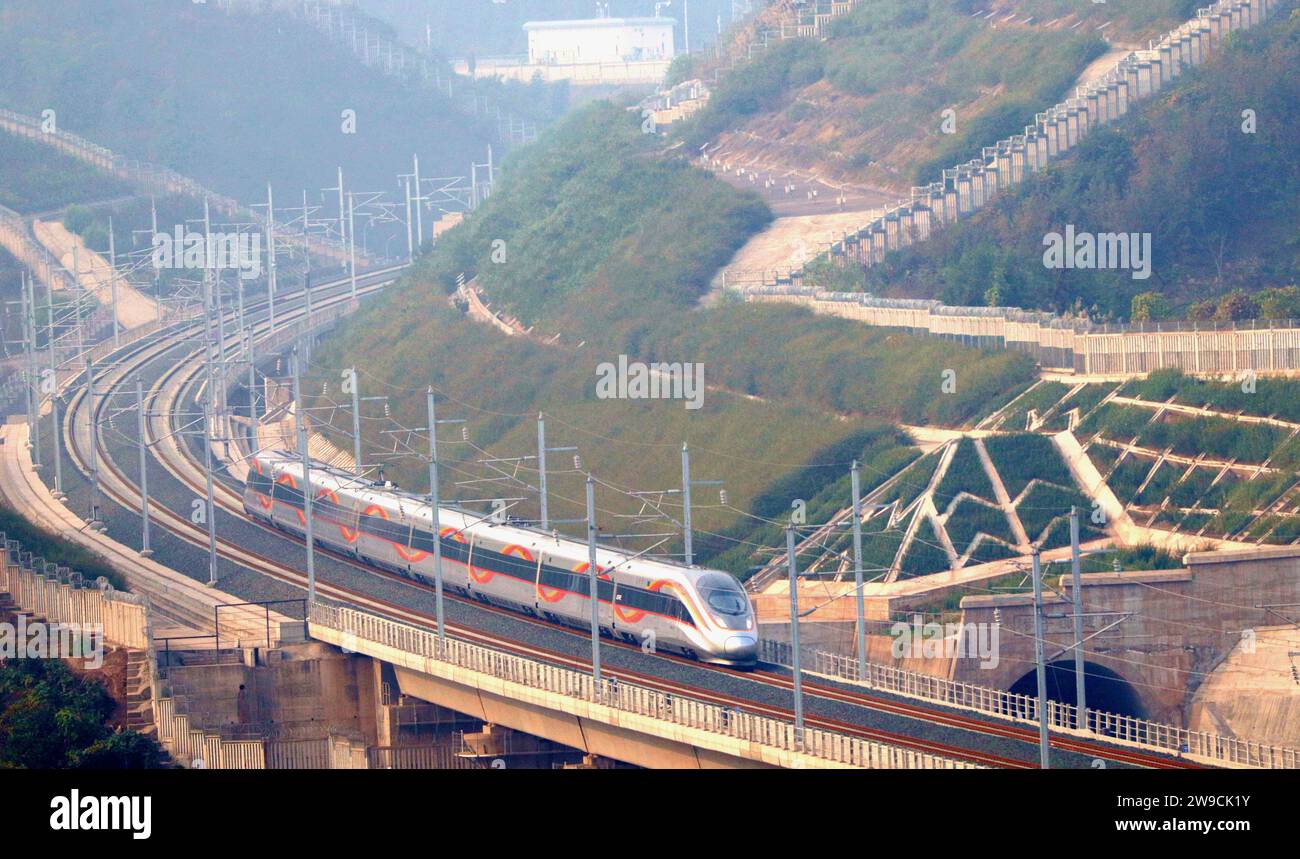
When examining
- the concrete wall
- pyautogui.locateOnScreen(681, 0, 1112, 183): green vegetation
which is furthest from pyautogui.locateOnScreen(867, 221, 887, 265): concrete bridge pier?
the concrete wall

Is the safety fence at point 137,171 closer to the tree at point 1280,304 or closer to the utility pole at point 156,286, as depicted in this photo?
the utility pole at point 156,286

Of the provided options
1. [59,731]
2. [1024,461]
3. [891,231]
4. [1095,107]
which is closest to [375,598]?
[59,731]

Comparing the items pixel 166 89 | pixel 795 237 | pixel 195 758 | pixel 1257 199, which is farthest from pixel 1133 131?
pixel 166 89

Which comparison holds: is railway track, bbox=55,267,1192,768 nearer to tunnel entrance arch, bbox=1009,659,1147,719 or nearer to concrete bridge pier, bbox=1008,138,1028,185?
tunnel entrance arch, bbox=1009,659,1147,719

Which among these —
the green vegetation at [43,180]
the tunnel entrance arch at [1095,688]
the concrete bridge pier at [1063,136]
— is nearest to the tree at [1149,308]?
the concrete bridge pier at [1063,136]

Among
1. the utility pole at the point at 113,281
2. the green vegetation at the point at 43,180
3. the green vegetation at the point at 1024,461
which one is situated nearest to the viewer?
the green vegetation at the point at 1024,461

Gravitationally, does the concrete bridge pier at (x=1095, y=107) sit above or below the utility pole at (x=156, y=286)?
above

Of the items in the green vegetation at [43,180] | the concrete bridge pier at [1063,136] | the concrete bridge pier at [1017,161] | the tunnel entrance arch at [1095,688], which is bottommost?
the tunnel entrance arch at [1095,688]
